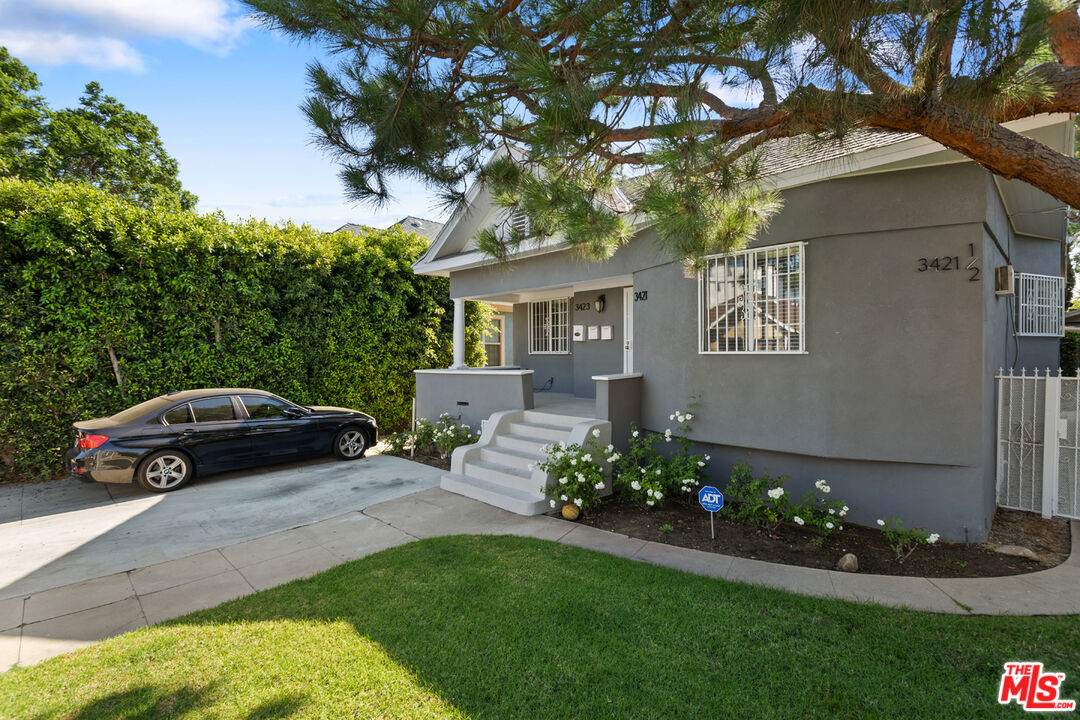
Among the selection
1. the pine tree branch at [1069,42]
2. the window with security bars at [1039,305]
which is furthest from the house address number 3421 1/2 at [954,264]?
the window with security bars at [1039,305]

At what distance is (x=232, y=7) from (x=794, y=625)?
5.71 meters

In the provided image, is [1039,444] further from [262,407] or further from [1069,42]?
[262,407]

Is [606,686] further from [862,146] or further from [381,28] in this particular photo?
[862,146]

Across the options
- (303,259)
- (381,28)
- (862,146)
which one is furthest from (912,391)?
(303,259)

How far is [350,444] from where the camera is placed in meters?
8.62

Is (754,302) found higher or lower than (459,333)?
higher

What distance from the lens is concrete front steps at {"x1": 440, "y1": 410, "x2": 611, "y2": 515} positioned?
5872mm

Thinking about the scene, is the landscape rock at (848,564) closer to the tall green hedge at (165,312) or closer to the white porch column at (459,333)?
the white porch column at (459,333)

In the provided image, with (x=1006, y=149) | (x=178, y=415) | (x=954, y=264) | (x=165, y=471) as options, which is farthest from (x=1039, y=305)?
(x=165, y=471)

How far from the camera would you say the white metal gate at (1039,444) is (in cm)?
495

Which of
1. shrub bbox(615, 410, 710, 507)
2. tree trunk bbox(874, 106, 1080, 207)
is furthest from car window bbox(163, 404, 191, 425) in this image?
tree trunk bbox(874, 106, 1080, 207)

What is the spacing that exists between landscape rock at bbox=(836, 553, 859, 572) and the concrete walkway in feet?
0.55

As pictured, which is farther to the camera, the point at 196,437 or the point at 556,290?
the point at 556,290

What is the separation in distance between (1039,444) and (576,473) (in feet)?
16.9
